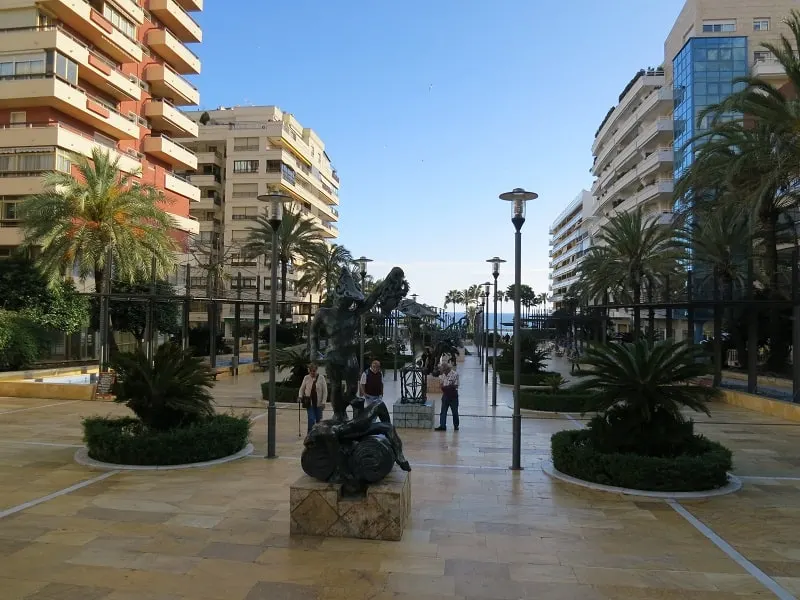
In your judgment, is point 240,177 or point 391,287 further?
point 240,177

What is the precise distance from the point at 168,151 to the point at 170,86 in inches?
174

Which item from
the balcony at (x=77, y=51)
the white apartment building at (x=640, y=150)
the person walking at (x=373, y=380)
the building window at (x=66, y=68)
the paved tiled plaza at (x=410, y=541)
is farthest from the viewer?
the white apartment building at (x=640, y=150)

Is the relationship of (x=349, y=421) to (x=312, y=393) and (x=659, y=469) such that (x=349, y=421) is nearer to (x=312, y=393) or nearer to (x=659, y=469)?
(x=659, y=469)

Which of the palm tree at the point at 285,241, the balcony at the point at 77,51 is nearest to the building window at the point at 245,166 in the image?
the palm tree at the point at 285,241

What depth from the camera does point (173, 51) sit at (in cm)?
3884

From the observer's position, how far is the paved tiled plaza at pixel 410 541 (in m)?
5.12

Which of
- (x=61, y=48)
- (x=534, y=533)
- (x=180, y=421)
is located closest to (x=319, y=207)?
(x=61, y=48)

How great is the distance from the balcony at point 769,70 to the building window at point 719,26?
4918mm

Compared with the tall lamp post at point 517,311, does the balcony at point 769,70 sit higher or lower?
higher

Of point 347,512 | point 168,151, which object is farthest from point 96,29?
point 347,512

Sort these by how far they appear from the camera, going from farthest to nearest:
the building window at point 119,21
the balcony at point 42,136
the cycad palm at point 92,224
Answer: the building window at point 119,21
the balcony at point 42,136
the cycad palm at point 92,224

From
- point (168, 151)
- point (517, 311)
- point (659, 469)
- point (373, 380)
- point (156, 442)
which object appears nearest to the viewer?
A: point (659, 469)

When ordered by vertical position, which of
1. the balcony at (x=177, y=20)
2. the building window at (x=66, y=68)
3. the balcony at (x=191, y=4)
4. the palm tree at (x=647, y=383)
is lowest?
the palm tree at (x=647, y=383)

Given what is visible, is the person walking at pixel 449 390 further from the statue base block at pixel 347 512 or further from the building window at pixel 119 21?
the building window at pixel 119 21
